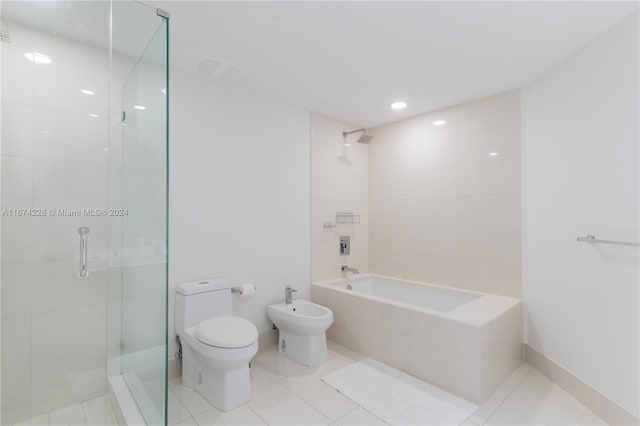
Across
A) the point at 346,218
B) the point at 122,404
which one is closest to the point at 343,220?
the point at 346,218

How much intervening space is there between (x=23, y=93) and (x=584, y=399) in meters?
3.95

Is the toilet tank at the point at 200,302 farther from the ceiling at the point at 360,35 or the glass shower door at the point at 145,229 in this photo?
the ceiling at the point at 360,35

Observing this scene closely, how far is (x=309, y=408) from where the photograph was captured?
196cm

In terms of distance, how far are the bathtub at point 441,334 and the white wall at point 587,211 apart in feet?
1.24

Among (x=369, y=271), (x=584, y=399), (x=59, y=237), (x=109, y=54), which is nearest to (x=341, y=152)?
(x=369, y=271)

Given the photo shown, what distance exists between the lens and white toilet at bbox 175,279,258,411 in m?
1.92

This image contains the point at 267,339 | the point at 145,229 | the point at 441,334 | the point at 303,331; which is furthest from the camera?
the point at 267,339

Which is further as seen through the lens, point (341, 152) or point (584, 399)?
point (341, 152)

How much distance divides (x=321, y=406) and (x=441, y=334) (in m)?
0.97

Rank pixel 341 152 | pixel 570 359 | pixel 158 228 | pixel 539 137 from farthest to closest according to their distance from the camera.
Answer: pixel 341 152
pixel 539 137
pixel 570 359
pixel 158 228

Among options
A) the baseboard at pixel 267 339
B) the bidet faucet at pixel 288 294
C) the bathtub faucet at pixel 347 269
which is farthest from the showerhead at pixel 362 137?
the baseboard at pixel 267 339

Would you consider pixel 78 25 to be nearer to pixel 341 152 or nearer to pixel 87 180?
pixel 87 180

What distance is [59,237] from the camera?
190cm

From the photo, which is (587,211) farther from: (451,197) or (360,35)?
(360,35)
